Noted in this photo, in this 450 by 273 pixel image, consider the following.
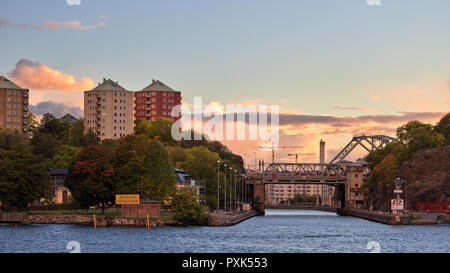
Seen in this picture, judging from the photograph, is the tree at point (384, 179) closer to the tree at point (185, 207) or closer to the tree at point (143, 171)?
the tree at point (143, 171)

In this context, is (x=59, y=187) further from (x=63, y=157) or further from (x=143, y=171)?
(x=63, y=157)

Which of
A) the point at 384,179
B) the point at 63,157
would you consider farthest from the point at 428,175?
the point at 63,157

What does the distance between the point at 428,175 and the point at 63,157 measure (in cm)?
7746

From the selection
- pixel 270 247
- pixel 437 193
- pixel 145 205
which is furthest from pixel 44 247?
pixel 437 193

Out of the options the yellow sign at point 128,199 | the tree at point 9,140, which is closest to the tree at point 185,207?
the yellow sign at point 128,199

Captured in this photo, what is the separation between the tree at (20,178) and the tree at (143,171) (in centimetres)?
1149

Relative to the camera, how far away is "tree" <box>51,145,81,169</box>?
14849 centimetres

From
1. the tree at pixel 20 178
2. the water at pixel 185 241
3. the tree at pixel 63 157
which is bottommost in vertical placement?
the water at pixel 185 241

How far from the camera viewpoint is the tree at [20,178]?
341 feet

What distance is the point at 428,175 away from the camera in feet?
513
